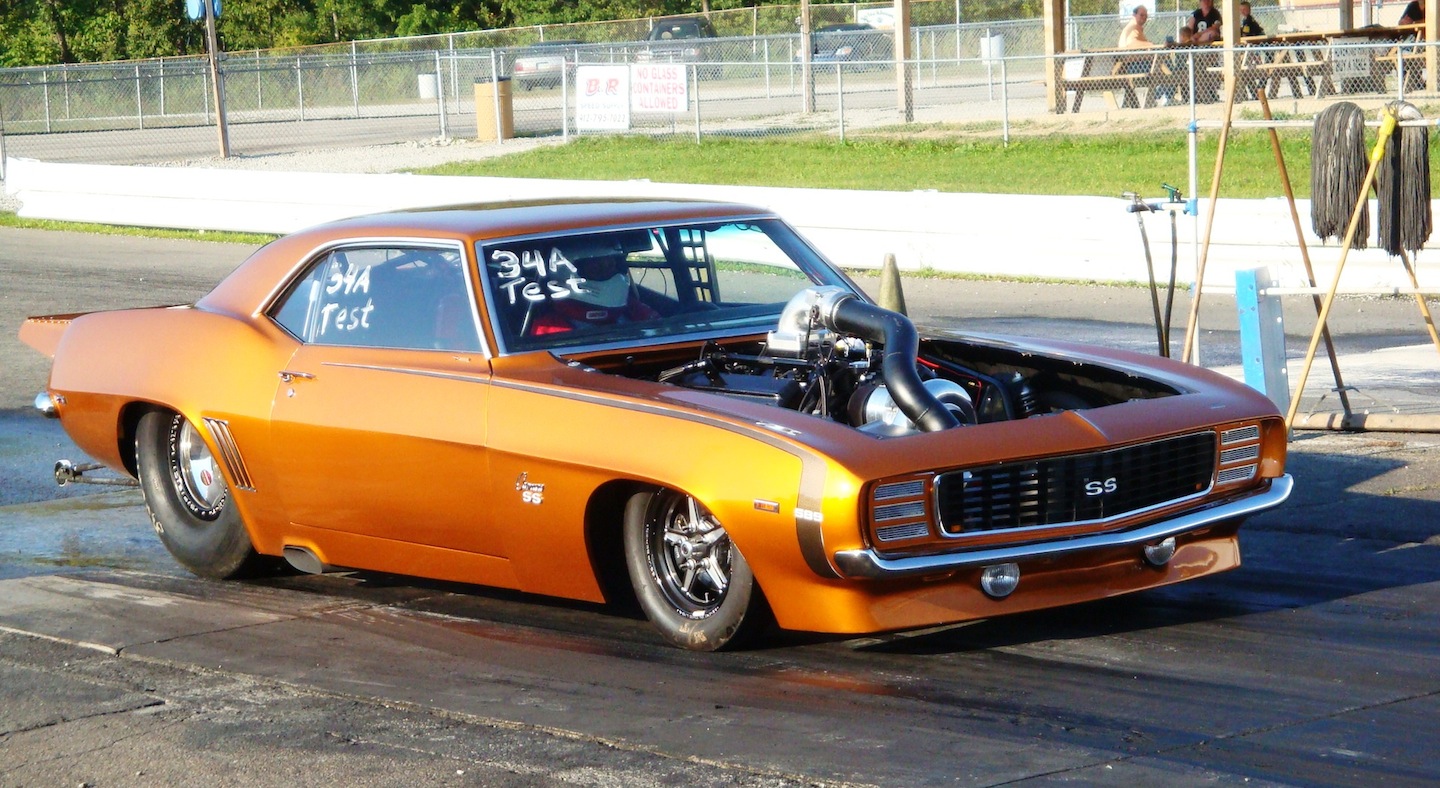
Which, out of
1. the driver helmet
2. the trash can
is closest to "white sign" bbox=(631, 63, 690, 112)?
the trash can

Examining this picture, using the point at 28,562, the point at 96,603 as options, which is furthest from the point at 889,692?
the point at 28,562

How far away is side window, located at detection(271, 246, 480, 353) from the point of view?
586 cm

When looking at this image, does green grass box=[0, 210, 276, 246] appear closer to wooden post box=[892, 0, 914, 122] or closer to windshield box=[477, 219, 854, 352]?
wooden post box=[892, 0, 914, 122]

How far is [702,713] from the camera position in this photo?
15.0 ft

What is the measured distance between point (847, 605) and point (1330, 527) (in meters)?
2.64

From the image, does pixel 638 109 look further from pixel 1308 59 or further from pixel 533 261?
pixel 533 261

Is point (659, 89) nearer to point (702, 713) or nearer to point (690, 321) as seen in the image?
point (690, 321)

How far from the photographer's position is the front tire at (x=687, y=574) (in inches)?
198

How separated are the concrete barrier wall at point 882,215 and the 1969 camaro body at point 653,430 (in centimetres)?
326

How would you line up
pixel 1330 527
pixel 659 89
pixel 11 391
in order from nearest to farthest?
1. pixel 1330 527
2. pixel 11 391
3. pixel 659 89

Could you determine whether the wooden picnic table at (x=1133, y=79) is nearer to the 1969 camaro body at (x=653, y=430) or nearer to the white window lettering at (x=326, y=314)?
the 1969 camaro body at (x=653, y=430)

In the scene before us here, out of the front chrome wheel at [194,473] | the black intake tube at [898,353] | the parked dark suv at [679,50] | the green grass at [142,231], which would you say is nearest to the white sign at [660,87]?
the parked dark suv at [679,50]

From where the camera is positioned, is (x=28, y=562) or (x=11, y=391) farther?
(x=11, y=391)

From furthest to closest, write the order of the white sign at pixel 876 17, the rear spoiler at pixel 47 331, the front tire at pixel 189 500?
1. the white sign at pixel 876 17
2. the rear spoiler at pixel 47 331
3. the front tire at pixel 189 500
